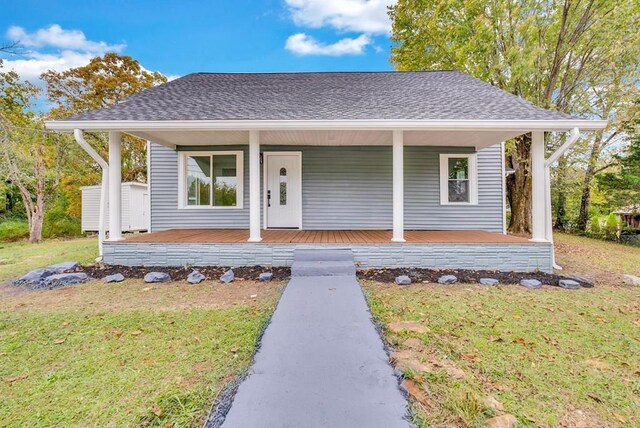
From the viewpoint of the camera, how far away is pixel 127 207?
36.2ft

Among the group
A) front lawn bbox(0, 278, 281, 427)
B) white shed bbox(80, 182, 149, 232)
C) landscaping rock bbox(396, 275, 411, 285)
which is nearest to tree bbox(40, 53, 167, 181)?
white shed bbox(80, 182, 149, 232)

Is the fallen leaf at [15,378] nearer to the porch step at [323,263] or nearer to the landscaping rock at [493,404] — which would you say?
the porch step at [323,263]

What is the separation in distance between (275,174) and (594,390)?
22.6 feet

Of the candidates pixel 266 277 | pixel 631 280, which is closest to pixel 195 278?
pixel 266 277

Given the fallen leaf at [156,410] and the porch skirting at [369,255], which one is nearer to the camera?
the fallen leaf at [156,410]

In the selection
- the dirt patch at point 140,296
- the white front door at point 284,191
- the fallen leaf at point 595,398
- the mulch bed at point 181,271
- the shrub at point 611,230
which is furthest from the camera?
the shrub at point 611,230

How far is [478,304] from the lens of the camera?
12.6 feet

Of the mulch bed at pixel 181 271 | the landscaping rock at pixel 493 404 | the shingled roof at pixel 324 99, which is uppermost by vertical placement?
the shingled roof at pixel 324 99

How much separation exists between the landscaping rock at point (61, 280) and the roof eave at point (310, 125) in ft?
8.39

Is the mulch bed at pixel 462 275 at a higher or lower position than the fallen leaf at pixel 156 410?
higher

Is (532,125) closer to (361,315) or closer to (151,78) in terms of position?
(361,315)

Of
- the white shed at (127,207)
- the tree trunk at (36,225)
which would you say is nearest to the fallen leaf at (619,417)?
the white shed at (127,207)

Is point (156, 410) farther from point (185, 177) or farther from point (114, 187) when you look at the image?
point (185, 177)

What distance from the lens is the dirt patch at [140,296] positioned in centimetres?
381
